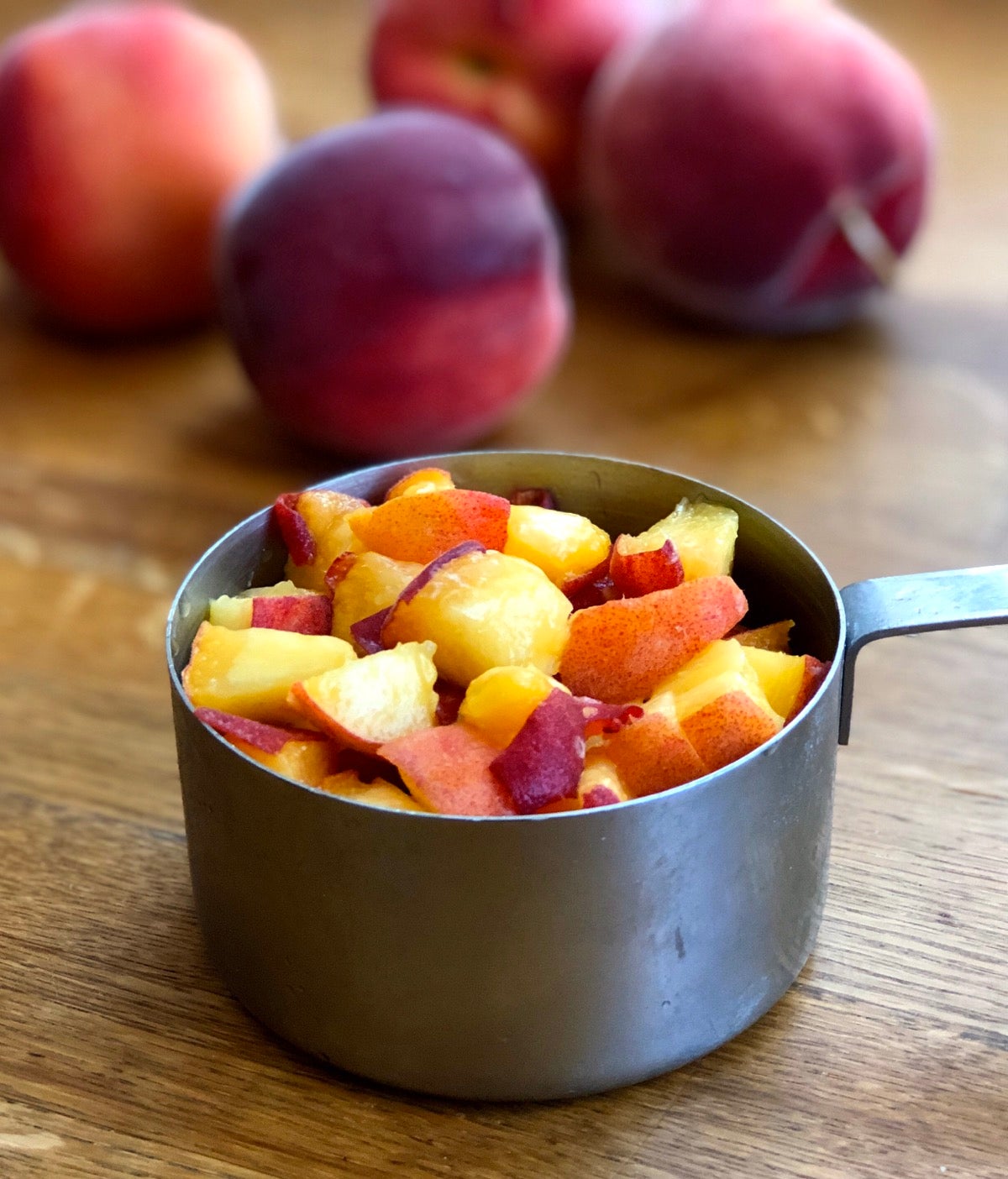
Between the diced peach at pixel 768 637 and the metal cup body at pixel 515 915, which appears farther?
the diced peach at pixel 768 637

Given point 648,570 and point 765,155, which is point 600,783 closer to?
point 648,570

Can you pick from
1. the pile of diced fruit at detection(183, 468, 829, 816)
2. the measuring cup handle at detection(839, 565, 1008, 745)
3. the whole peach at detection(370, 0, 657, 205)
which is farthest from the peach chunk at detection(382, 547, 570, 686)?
the whole peach at detection(370, 0, 657, 205)

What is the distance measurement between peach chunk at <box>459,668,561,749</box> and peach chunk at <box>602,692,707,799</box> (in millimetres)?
33

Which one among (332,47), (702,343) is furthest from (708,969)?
(332,47)

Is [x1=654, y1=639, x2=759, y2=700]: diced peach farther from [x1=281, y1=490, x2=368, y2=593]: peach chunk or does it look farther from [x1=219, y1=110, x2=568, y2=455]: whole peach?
[x1=219, y1=110, x2=568, y2=455]: whole peach

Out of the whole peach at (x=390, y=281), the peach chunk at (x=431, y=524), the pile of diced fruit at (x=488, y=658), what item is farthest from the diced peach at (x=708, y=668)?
the whole peach at (x=390, y=281)

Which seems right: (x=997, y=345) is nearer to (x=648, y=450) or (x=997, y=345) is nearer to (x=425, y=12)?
(x=648, y=450)

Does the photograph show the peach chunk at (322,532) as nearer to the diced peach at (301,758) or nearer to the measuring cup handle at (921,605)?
the diced peach at (301,758)

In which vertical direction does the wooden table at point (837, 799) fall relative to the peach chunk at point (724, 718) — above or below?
below

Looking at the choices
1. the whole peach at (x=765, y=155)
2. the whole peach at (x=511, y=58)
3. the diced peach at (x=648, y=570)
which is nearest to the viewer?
the diced peach at (x=648, y=570)

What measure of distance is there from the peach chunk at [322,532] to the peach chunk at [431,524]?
17 millimetres

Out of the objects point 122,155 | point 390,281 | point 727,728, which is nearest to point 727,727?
point 727,728

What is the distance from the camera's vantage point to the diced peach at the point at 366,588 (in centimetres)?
62

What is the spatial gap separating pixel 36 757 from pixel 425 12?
80cm
